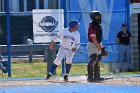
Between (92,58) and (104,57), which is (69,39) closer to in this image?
(92,58)

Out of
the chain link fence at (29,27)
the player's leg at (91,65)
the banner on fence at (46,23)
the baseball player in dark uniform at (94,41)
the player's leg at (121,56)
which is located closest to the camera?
the baseball player in dark uniform at (94,41)

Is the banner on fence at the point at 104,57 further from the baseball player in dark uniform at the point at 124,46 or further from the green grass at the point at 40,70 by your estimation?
the green grass at the point at 40,70

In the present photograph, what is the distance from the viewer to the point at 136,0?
1894cm

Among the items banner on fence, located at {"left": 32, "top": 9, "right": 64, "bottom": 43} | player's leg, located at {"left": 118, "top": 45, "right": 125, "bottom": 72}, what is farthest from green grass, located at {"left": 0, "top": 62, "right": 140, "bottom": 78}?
banner on fence, located at {"left": 32, "top": 9, "right": 64, "bottom": 43}

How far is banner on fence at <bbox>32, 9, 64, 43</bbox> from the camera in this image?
17.3 m

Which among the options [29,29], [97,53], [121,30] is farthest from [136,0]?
[97,53]

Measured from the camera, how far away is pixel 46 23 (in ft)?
56.9

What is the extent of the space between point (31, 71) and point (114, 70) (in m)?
3.29

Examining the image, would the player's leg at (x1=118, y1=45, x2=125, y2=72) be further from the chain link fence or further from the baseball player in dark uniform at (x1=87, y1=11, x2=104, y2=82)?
the baseball player in dark uniform at (x1=87, y1=11, x2=104, y2=82)

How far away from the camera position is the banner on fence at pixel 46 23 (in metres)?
17.3

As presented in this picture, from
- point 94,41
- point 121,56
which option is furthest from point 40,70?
point 94,41

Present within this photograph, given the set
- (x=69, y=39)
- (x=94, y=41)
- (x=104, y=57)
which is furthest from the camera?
(x=104, y=57)

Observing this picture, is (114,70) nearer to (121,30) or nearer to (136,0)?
(121,30)

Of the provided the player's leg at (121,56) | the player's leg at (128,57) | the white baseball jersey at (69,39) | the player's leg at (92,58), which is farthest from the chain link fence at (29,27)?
the player's leg at (92,58)
